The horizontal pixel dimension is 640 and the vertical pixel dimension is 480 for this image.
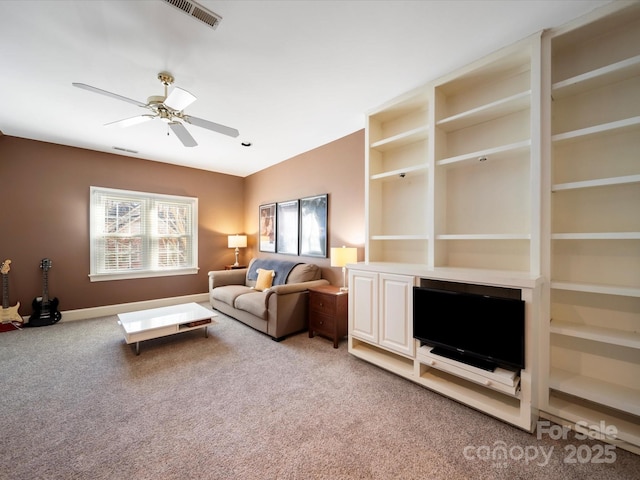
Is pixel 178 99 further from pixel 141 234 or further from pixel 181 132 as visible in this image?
pixel 141 234

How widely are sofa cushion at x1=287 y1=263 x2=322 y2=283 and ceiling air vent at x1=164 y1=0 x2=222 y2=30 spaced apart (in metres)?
2.93

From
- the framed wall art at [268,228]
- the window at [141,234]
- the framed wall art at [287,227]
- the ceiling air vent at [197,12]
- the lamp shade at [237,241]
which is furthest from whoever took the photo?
the lamp shade at [237,241]

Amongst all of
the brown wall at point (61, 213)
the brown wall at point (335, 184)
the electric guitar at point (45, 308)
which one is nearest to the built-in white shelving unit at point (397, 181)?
the brown wall at point (335, 184)

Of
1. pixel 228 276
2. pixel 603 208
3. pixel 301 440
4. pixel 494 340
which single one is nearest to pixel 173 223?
pixel 228 276

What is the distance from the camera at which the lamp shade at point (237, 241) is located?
5.55 m

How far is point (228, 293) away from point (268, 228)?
1623 mm

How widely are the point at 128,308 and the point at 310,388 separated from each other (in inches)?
159

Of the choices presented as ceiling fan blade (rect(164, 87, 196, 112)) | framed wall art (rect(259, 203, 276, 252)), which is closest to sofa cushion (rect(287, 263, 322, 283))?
framed wall art (rect(259, 203, 276, 252))

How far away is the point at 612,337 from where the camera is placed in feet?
5.42

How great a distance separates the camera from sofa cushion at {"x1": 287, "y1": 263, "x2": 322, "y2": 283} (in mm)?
3844

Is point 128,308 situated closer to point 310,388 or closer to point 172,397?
point 172,397

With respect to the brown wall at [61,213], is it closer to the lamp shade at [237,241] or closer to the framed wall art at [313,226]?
the lamp shade at [237,241]

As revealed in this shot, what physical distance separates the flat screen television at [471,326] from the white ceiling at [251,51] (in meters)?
1.96

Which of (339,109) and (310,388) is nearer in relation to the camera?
(310,388)
